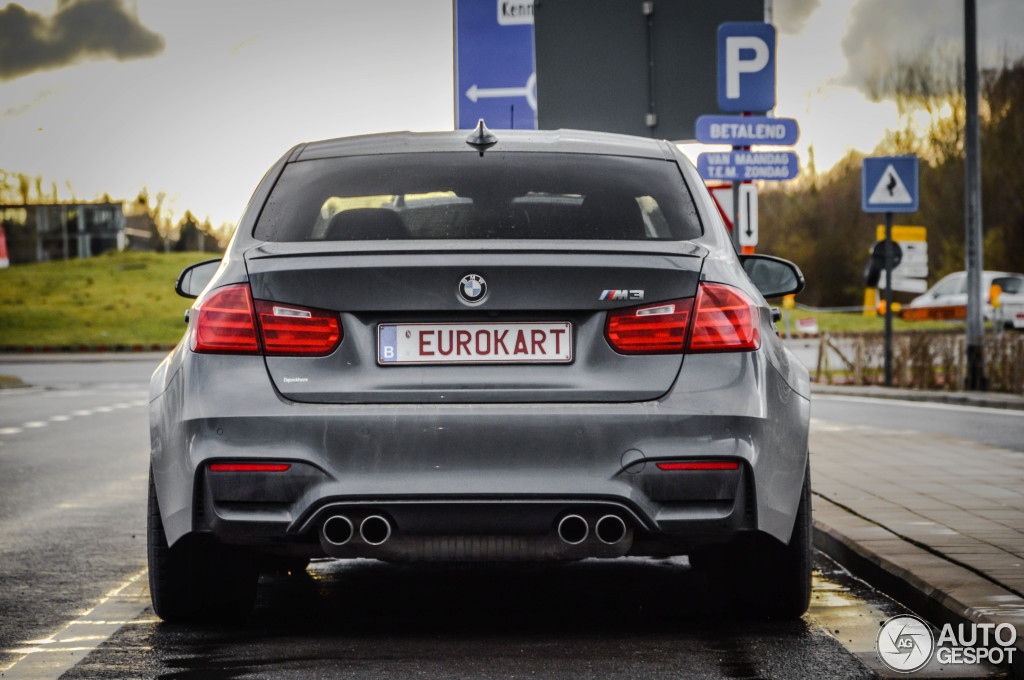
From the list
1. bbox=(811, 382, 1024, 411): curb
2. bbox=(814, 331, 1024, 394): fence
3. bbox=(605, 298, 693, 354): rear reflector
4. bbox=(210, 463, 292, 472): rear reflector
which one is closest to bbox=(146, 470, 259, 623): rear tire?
bbox=(210, 463, 292, 472): rear reflector

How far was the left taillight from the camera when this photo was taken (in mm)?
4348

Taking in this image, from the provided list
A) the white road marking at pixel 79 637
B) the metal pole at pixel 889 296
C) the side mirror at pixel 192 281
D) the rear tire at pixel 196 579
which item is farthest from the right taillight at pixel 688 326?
the metal pole at pixel 889 296

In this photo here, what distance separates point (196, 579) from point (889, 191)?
17.6 m

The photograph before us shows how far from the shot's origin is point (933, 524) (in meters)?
6.91

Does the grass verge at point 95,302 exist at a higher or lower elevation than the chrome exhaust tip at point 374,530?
lower

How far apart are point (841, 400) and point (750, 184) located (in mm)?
8146

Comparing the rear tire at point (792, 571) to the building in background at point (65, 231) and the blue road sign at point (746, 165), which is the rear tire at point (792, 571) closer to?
the blue road sign at point (746, 165)

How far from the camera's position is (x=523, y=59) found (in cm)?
1214

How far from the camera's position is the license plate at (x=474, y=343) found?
14.2 feet

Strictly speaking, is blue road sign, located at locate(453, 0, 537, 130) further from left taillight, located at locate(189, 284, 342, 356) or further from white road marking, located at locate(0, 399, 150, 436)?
left taillight, located at locate(189, 284, 342, 356)

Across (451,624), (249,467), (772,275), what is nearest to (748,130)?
(772,275)

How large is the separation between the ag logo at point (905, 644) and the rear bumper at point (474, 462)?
0.65 metres

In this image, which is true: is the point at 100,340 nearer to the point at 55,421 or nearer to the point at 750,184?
the point at 55,421

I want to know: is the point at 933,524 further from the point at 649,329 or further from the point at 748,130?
the point at 748,130
